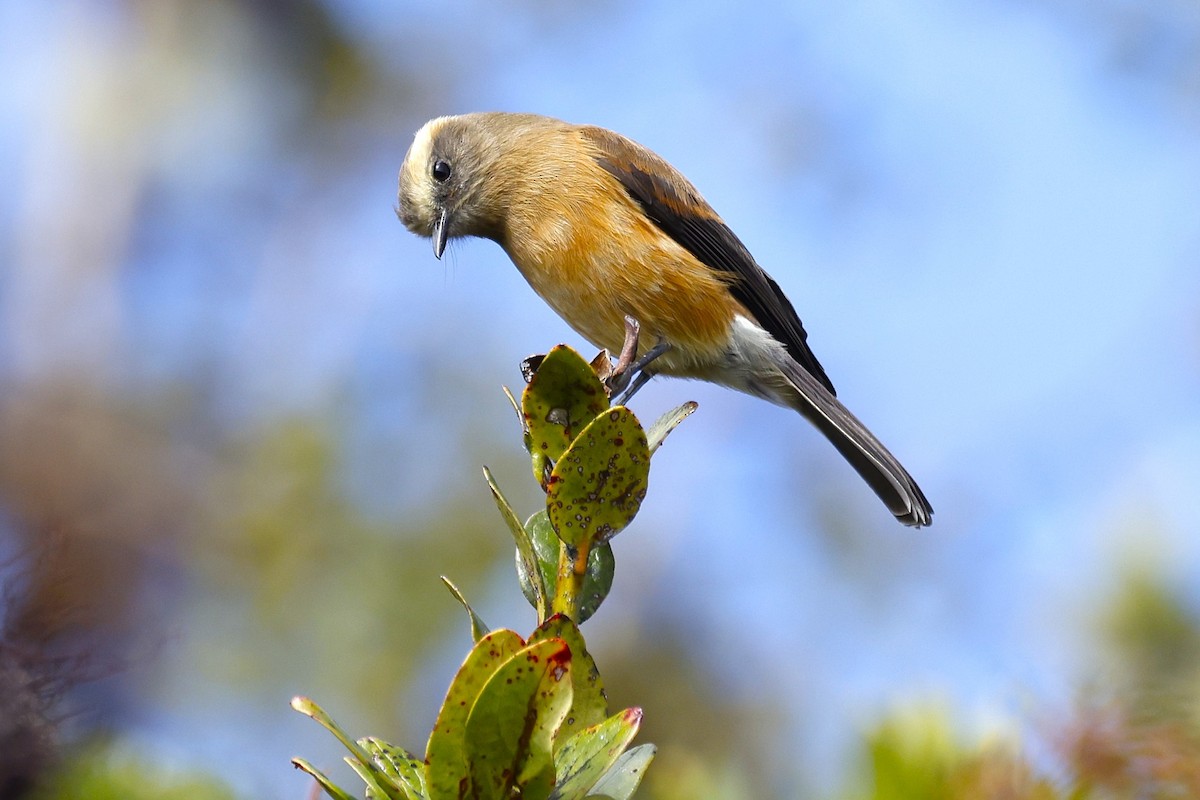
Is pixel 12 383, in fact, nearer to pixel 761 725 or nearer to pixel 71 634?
pixel 761 725

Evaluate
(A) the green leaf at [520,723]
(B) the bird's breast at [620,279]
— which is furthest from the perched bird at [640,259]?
(A) the green leaf at [520,723]

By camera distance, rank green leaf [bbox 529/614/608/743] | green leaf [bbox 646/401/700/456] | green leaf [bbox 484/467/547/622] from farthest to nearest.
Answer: green leaf [bbox 646/401/700/456] < green leaf [bbox 484/467/547/622] < green leaf [bbox 529/614/608/743]

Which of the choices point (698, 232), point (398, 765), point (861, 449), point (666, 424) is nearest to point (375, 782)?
point (398, 765)

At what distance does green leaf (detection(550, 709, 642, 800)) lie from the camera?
109 cm

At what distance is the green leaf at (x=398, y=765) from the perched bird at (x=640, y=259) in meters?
2.72

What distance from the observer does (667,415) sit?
5.05 ft

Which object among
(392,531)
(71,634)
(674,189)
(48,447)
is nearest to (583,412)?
(71,634)

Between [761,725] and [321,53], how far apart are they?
293 inches

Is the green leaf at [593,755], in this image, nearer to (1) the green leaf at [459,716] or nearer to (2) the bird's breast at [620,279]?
(1) the green leaf at [459,716]

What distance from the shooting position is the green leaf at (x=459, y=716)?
106cm

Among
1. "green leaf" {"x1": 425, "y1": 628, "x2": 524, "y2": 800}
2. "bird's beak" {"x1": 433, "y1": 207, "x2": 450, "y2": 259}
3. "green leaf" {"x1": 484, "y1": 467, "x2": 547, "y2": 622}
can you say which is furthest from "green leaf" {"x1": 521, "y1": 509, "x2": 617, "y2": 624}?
"bird's beak" {"x1": 433, "y1": 207, "x2": 450, "y2": 259}

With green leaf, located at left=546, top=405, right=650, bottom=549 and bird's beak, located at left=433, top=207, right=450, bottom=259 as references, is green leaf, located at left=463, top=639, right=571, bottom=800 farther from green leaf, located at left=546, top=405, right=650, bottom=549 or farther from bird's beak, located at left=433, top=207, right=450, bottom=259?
bird's beak, located at left=433, top=207, right=450, bottom=259

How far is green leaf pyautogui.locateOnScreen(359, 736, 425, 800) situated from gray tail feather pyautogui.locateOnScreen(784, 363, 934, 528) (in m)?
2.71

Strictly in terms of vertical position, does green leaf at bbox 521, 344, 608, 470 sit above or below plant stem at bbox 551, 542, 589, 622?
above
